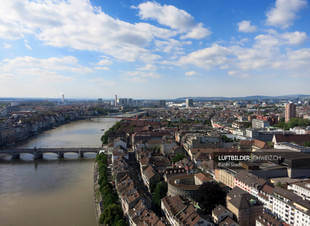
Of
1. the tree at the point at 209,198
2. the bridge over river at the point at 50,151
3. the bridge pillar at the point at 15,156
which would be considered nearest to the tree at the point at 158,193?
the tree at the point at 209,198

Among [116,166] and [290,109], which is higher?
[290,109]

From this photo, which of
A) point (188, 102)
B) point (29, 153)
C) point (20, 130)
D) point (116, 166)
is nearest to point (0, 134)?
point (20, 130)

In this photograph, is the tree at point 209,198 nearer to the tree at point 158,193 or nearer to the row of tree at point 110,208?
the tree at point 158,193

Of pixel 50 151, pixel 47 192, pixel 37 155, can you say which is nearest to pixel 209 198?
pixel 47 192

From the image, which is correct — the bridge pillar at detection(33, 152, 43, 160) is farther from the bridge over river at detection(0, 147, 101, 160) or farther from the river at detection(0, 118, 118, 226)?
the river at detection(0, 118, 118, 226)

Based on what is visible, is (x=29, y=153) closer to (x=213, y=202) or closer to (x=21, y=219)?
(x=21, y=219)

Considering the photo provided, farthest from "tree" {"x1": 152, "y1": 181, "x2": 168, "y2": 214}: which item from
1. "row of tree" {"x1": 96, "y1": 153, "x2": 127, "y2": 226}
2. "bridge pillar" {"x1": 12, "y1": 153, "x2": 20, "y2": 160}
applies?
"bridge pillar" {"x1": 12, "y1": 153, "x2": 20, "y2": 160}
